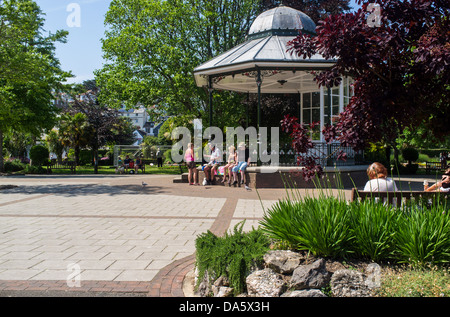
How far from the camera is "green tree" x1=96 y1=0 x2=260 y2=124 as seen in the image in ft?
74.8

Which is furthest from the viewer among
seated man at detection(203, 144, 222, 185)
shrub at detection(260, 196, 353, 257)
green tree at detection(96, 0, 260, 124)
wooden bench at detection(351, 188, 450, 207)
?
green tree at detection(96, 0, 260, 124)

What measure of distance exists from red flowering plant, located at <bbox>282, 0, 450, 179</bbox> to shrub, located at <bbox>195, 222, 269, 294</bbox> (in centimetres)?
150

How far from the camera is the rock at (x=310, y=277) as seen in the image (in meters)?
3.41

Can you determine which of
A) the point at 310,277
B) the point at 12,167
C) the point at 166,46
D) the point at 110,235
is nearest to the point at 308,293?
the point at 310,277

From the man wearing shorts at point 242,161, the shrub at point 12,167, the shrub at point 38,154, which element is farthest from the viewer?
the shrub at point 38,154

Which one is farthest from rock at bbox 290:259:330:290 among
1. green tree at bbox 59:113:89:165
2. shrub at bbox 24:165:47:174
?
green tree at bbox 59:113:89:165

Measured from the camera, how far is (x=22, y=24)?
46.5ft

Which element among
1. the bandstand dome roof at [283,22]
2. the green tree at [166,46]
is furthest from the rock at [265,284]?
the green tree at [166,46]

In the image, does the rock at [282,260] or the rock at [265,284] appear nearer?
the rock at [265,284]

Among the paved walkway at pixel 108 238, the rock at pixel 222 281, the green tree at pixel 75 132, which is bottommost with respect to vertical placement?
the paved walkway at pixel 108 238

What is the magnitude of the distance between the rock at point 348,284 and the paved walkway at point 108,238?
5.19 feet

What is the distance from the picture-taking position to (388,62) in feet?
12.7

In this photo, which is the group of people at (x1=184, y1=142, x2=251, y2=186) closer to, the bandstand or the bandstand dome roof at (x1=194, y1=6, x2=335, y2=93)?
the bandstand

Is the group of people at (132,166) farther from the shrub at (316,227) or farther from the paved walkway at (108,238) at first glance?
the shrub at (316,227)
